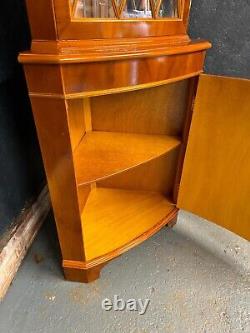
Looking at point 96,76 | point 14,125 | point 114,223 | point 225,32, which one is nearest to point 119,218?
point 114,223

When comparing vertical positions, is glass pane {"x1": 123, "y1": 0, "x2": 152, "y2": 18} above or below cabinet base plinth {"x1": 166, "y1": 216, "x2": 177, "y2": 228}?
above

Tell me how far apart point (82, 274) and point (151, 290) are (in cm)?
27

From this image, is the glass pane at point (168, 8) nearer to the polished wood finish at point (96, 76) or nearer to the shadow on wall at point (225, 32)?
the polished wood finish at point (96, 76)

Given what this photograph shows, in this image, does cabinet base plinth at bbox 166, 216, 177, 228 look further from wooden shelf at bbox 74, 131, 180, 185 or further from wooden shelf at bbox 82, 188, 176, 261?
wooden shelf at bbox 74, 131, 180, 185

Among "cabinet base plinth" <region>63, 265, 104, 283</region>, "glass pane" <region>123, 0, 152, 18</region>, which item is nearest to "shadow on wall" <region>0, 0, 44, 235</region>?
"cabinet base plinth" <region>63, 265, 104, 283</region>

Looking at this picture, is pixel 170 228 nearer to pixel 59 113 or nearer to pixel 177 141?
pixel 177 141

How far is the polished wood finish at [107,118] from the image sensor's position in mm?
655

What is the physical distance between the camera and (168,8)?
0.80m

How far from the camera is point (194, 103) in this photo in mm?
1011

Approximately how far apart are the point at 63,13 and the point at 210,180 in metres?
0.79

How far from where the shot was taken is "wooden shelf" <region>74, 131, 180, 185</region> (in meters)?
0.96

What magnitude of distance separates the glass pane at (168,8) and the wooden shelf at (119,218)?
0.79m

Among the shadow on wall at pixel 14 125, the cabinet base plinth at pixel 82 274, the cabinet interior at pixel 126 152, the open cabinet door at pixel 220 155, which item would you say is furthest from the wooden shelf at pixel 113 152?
the cabinet base plinth at pixel 82 274

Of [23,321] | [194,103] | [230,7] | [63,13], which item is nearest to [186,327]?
[23,321]
